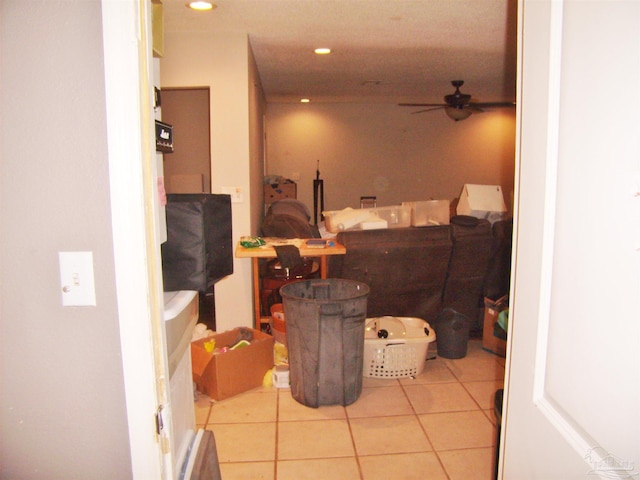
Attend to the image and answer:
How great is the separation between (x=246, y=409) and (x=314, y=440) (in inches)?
20.2

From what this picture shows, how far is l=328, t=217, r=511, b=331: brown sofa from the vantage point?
132 inches

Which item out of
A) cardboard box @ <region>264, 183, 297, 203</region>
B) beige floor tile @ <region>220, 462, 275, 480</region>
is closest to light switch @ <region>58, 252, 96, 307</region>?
beige floor tile @ <region>220, 462, 275, 480</region>

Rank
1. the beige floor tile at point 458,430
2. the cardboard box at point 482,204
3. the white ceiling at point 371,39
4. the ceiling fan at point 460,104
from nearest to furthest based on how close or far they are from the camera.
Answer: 1. the beige floor tile at point 458,430
2. the white ceiling at point 371,39
3. the cardboard box at point 482,204
4. the ceiling fan at point 460,104

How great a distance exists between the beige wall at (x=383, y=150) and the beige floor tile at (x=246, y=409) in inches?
197

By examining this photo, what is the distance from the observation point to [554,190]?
830mm

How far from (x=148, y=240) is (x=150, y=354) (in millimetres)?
227

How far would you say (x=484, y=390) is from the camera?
287 cm

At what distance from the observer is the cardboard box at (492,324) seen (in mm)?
3402

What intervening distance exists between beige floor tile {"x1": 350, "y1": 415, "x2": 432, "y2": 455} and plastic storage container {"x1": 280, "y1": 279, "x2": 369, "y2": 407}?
0.23 meters

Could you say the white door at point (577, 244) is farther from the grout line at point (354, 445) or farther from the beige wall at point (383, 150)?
the beige wall at point (383, 150)

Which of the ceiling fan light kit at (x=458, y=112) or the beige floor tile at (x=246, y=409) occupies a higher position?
the ceiling fan light kit at (x=458, y=112)

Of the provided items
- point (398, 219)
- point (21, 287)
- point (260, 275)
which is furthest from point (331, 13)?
point (21, 287)

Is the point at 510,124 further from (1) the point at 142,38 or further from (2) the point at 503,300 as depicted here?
(1) the point at 142,38

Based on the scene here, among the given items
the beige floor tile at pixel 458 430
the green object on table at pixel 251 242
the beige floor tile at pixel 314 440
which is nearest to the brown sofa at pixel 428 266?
the green object on table at pixel 251 242
